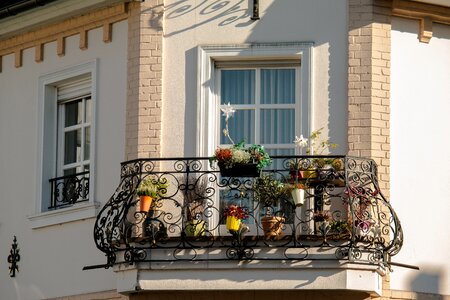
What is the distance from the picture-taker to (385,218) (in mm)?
20938

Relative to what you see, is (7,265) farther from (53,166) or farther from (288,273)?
(288,273)

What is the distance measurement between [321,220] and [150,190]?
2.20 metres

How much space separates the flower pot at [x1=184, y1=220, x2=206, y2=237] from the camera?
2050 centimetres

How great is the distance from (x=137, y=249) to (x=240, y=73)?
3008 mm

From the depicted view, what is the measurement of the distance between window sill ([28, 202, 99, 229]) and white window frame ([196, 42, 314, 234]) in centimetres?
185

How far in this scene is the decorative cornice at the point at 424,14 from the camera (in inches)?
858

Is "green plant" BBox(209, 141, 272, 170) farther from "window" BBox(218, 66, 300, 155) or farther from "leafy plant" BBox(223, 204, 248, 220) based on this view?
"window" BBox(218, 66, 300, 155)

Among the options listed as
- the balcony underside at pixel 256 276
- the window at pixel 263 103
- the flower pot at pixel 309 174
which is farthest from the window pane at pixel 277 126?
the balcony underside at pixel 256 276

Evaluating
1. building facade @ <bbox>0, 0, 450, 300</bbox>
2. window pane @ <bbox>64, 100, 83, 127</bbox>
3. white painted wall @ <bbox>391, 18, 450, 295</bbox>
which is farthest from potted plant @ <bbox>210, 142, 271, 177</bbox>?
window pane @ <bbox>64, 100, 83, 127</bbox>

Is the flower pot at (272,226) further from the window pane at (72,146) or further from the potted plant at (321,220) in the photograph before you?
the window pane at (72,146)

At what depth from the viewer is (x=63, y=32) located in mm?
23359

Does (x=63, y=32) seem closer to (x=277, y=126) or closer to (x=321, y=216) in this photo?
(x=277, y=126)

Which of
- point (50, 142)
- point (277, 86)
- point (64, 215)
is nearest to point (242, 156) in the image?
point (277, 86)

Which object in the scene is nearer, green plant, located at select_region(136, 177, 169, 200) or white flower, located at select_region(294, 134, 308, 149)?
green plant, located at select_region(136, 177, 169, 200)
